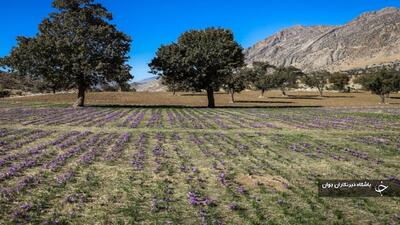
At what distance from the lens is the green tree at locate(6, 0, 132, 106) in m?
51.2

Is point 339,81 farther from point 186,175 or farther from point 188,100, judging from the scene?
point 186,175

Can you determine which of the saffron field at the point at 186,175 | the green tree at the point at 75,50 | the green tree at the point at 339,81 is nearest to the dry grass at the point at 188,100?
the green tree at the point at 75,50

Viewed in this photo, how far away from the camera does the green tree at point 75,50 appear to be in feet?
168

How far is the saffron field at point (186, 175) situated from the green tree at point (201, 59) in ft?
115

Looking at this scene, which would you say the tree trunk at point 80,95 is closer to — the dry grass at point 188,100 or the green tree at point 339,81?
the dry grass at point 188,100

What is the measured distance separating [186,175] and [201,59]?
47.1m

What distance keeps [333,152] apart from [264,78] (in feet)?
375

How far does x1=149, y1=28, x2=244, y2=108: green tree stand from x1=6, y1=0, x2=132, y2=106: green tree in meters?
8.39

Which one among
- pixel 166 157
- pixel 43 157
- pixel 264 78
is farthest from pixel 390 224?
pixel 264 78

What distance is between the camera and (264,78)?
132 metres

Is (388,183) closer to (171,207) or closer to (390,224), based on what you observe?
(390,224)

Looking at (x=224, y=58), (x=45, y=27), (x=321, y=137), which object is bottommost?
(x=321, y=137)

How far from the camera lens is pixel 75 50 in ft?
169

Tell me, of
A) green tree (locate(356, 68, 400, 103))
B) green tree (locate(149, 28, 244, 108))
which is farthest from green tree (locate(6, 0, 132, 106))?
green tree (locate(356, 68, 400, 103))
